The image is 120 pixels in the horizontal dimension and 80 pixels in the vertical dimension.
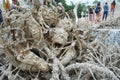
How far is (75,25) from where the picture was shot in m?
2.52

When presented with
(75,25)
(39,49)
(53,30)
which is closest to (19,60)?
(39,49)

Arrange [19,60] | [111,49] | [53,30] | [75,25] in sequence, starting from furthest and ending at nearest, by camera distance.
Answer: [111,49], [75,25], [53,30], [19,60]

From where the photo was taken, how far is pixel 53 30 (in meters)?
2.28

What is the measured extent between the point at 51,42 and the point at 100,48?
53 cm

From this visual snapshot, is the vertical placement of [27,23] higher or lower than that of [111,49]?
higher

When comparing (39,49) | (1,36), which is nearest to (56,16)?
(39,49)

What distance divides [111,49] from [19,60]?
981 millimetres

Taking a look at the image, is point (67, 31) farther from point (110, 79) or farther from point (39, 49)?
point (110, 79)

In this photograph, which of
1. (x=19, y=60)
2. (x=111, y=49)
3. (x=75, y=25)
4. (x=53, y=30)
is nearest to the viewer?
(x=19, y=60)

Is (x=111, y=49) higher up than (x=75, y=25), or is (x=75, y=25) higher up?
(x=75, y=25)

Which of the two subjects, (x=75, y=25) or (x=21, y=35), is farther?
(x=75, y=25)

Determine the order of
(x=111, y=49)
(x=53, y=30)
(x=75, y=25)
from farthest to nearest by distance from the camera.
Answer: (x=111, y=49), (x=75, y=25), (x=53, y=30)

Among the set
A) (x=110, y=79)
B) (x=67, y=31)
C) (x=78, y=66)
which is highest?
(x=67, y=31)

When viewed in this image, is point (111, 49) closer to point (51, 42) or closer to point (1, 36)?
point (51, 42)
